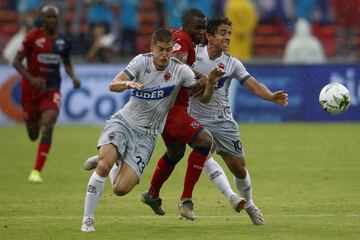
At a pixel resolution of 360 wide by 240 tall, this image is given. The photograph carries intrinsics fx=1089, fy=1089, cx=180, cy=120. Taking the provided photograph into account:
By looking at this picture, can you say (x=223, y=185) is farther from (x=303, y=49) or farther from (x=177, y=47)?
(x=303, y=49)

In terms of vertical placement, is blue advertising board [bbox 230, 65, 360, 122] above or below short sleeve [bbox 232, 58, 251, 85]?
below

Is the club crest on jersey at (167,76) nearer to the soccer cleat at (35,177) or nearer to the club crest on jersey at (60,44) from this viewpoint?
the soccer cleat at (35,177)

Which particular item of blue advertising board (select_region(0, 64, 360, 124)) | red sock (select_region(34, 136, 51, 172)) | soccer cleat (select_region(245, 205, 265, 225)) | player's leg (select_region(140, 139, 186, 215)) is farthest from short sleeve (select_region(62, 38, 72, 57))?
blue advertising board (select_region(0, 64, 360, 124))

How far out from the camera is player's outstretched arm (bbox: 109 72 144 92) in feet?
35.1

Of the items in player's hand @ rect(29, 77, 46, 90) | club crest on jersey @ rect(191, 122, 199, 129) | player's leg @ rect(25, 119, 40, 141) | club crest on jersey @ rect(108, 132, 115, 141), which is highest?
club crest on jersey @ rect(191, 122, 199, 129)

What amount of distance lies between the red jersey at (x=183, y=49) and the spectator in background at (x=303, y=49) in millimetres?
14781

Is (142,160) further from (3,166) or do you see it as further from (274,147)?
(274,147)

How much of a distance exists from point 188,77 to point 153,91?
16.0 inches

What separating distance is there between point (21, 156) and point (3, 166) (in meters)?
1.71

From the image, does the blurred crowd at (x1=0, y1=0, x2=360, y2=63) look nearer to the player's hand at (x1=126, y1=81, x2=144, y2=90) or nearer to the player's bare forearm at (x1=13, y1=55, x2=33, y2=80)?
the player's bare forearm at (x1=13, y1=55, x2=33, y2=80)

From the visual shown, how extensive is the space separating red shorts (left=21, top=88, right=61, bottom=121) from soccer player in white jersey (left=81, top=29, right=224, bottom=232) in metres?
5.23

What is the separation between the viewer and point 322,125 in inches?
1042

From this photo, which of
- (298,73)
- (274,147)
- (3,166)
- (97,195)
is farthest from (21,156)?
(97,195)

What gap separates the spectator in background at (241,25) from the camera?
2808 centimetres
